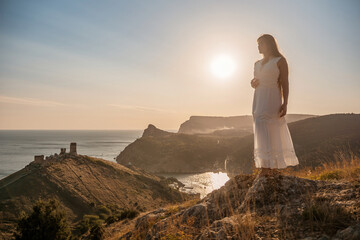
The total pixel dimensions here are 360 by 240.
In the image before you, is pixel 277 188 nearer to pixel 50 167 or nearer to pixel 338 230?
pixel 338 230

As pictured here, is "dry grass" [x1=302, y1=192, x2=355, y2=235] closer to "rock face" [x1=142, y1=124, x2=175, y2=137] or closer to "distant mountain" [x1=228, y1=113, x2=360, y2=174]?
"distant mountain" [x1=228, y1=113, x2=360, y2=174]

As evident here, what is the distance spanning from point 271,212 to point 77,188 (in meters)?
45.1

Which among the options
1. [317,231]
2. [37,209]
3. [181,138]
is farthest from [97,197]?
[181,138]

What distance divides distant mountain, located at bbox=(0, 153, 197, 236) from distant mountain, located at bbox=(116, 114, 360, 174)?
114ft

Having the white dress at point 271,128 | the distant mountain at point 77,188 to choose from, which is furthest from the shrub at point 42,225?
the white dress at point 271,128

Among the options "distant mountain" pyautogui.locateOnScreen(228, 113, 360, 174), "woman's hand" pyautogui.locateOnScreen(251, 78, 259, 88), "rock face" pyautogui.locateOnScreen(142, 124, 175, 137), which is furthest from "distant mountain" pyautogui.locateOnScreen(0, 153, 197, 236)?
"rock face" pyautogui.locateOnScreen(142, 124, 175, 137)

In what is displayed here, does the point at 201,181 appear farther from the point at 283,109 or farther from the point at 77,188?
the point at 283,109

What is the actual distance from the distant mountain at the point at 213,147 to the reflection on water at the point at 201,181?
4.77m

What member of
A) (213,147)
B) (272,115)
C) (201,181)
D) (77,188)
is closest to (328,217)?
(272,115)

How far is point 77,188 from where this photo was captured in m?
42.4

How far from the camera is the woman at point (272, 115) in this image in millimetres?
4797

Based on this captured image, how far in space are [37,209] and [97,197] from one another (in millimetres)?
21012

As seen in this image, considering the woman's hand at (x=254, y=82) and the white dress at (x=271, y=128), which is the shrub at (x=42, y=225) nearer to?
the white dress at (x=271, y=128)

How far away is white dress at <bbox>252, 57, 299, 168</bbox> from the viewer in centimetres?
478
